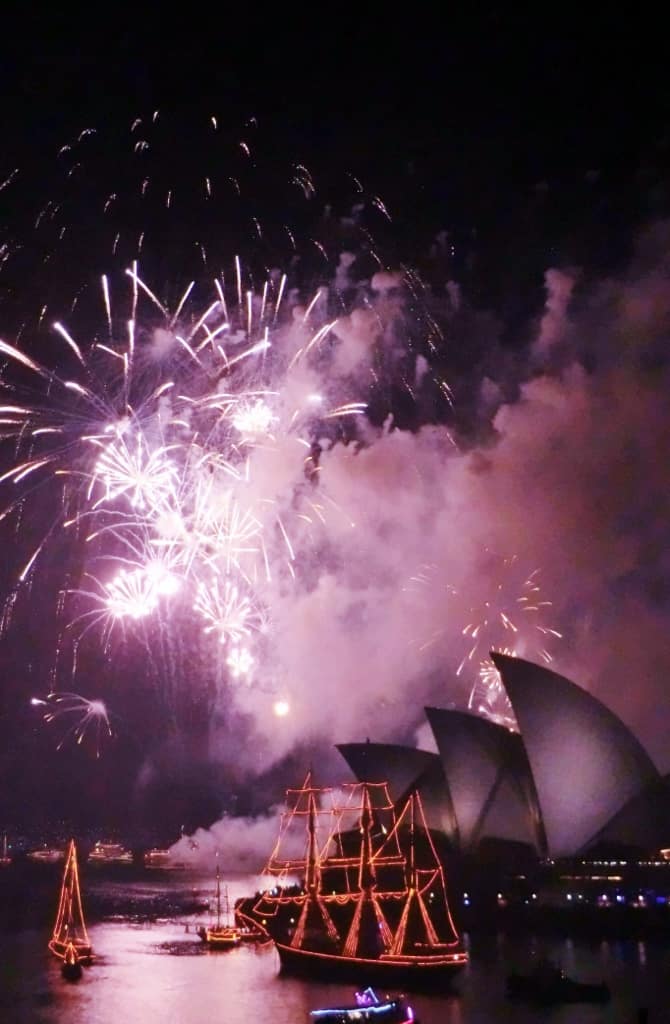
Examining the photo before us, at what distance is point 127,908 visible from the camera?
102 meters

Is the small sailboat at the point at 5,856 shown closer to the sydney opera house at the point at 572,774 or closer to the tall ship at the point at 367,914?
the tall ship at the point at 367,914

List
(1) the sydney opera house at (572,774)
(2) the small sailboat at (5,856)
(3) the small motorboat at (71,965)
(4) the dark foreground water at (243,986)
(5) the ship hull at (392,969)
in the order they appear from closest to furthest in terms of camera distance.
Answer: (4) the dark foreground water at (243,986) < (5) the ship hull at (392,969) < (3) the small motorboat at (71,965) < (1) the sydney opera house at (572,774) < (2) the small sailboat at (5,856)

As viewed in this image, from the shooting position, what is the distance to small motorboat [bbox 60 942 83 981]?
4825 centimetres

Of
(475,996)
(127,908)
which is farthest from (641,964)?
(127,908)

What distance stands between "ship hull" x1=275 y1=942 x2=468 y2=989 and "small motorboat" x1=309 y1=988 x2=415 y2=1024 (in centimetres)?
1122

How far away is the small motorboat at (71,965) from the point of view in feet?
158

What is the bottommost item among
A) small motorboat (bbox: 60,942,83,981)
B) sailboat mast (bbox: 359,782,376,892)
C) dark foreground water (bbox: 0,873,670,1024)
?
dark foreground water (bbox: 0,873,670,1024)

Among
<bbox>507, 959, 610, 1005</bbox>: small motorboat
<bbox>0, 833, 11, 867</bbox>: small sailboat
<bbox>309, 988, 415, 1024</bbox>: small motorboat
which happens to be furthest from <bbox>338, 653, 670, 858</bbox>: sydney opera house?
<bbox>0, 833, 11, 867</bbox>: small sailboat

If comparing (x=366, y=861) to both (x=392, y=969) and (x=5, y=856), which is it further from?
(x=5, y=856)

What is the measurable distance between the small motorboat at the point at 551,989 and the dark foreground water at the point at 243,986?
2.04ft

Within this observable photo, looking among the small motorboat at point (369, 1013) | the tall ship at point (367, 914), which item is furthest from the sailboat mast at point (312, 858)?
the small motorboat at point (369, 1013)

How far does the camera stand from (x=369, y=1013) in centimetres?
3144

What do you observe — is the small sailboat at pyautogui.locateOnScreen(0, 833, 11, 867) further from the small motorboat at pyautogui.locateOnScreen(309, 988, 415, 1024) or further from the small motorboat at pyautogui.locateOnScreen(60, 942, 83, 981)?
the small motorboat at pyautogui.locateOnScreen(309, 988, 415, 1024)

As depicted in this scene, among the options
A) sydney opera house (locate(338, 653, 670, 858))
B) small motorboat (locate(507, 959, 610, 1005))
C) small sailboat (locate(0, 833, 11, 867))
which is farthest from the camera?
small sailboat (locate(0, 833, 11, 867))
